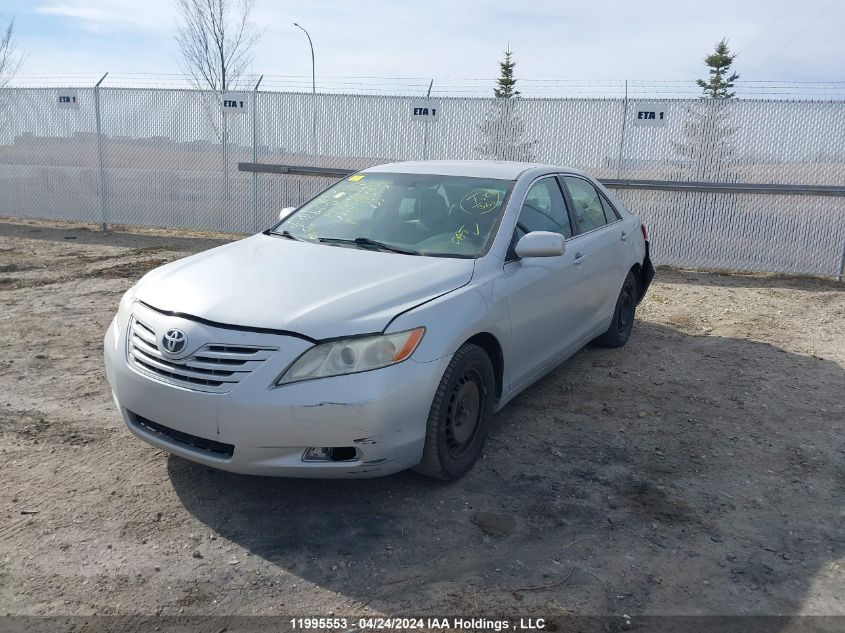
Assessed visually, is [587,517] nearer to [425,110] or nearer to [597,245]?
[597,245]

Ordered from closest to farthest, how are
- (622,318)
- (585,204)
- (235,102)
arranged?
(585,204)
(622,318)
(235,102)

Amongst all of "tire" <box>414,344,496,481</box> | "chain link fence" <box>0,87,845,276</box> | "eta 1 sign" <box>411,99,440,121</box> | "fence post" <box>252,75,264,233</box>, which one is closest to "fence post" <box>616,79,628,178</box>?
"chain link fence" <box>0,87,845,276</box>

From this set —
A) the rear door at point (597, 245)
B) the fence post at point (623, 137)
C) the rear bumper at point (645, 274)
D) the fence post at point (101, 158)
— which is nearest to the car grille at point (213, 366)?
the rear door at point (597, 245)

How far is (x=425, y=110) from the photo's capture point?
1140 cm

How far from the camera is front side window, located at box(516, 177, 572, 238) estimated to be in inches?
187

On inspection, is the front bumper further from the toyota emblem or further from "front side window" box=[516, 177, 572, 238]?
"front side window" box=[516, 177, 572, 238]

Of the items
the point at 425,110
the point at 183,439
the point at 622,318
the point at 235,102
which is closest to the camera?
the point at 183,439

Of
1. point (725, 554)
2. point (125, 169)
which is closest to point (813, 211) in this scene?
point (725, 554)

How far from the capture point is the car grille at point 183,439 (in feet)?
11.1

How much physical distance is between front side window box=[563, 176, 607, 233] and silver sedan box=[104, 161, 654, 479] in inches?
18.7

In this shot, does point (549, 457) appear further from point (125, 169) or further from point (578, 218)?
point (125, 169)

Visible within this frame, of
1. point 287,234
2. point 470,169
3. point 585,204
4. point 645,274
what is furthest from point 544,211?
point 645,274

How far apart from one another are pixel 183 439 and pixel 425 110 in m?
8.80

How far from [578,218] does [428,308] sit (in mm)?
2311
